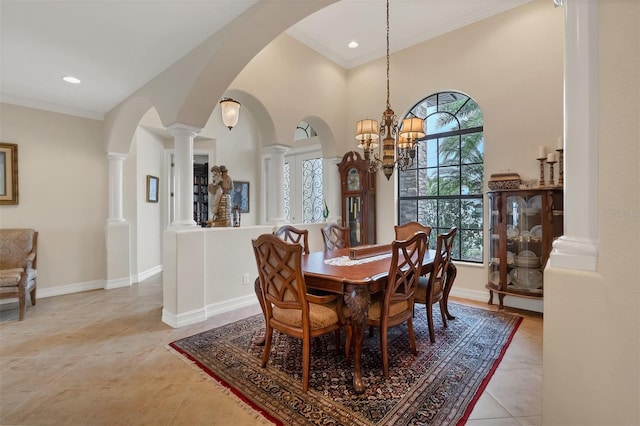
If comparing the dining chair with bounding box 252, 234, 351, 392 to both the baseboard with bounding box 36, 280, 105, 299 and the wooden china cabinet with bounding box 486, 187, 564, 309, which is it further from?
the baseboard with bounding box 36, 280, 105, 299

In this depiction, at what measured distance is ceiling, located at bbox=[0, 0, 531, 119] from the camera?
228 centimetres

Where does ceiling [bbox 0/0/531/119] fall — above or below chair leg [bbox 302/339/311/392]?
above

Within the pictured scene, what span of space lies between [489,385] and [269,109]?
12.4 ft

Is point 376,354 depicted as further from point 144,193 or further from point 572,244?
point 144,193

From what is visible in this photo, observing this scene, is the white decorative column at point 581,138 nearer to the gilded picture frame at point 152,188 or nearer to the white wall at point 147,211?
the white wall at point 147,211

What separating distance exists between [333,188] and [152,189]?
11.3ft

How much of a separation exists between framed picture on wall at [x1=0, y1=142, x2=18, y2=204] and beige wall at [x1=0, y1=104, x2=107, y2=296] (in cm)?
6

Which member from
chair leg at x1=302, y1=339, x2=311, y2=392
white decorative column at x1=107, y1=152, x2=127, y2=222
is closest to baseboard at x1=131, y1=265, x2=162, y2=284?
white decorative column at x1=107, y1=152, x2=127, y2=222

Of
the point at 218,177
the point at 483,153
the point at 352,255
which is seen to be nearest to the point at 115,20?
the point at 218,177

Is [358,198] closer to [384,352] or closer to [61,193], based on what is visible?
[384,352]

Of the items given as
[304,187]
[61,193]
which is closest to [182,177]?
[61,193]

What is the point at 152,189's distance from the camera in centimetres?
561

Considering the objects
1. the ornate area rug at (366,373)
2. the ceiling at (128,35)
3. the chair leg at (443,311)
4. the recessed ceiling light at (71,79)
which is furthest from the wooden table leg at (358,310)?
the recessed ceiling light at (71,79)

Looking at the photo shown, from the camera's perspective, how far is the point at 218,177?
3.69m
